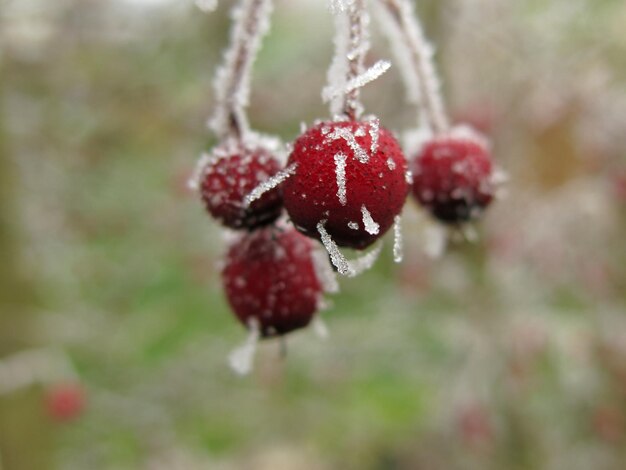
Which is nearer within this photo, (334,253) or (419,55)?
(334,253)

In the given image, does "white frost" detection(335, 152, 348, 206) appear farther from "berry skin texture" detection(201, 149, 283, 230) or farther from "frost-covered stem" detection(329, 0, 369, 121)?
"berry skin texture" detection(201, 149, 283, 230)

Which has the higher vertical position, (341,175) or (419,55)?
(419,55)

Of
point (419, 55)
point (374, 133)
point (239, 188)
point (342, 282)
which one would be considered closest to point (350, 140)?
point (374, 133)

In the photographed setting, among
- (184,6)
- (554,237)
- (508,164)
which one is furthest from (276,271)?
(554,237)

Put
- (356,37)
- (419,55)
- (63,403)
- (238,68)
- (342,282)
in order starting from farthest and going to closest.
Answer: (342,282), (63,403), (419,55), (238,68), (356,37)

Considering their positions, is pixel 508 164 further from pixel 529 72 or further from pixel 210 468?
pixel 210 468

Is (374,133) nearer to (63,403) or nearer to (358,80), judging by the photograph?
(358,80)
